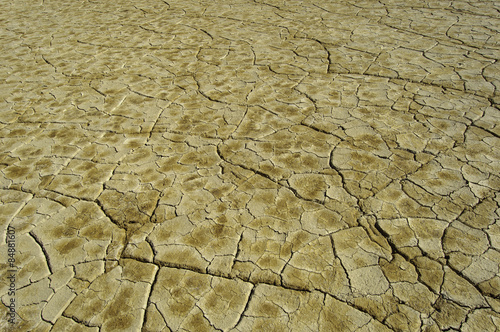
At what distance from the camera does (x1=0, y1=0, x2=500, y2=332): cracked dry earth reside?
5.46 ft

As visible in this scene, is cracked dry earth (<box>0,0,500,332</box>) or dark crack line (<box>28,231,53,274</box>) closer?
cracked dry earth (<box>0,0,500,332</box>)

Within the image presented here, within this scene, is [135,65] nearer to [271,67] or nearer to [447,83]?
[271,67]

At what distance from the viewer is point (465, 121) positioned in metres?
2.63

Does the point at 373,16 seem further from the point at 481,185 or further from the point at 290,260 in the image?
the point at 290,260

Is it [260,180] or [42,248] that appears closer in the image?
[42,248]

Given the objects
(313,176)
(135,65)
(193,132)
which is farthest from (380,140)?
(135,65)

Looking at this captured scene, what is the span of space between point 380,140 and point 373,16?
247cm

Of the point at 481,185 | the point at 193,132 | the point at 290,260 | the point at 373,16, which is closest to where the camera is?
the point at 290,260

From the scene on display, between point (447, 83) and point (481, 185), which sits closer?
point (481, 185)

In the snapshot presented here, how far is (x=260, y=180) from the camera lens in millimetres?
2314

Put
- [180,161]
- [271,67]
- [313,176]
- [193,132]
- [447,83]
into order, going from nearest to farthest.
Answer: [313,176]
[180,161]
[193,132]
[447,83]
[271,67]

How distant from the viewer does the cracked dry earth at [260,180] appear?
166 cm

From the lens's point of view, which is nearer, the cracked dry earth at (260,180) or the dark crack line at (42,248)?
the cracked dry earth at (260,180)

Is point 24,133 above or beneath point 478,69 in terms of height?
beneath
